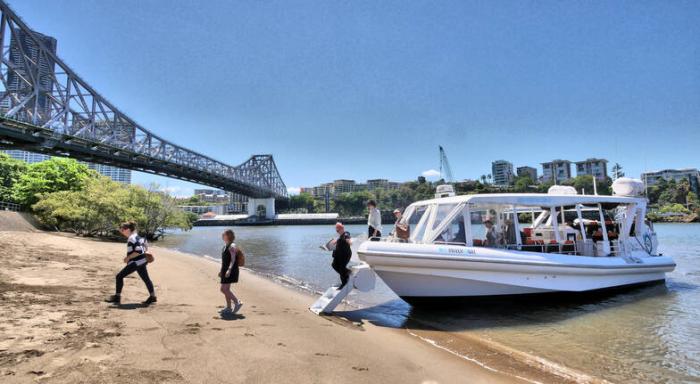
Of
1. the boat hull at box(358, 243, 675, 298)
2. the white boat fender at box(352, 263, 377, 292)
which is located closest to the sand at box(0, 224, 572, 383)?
the white boat fender at box(352, 263, 377, 292)

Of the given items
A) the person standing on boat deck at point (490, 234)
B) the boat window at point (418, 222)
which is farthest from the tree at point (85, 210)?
the person standing on boat deck at point (490, 234)

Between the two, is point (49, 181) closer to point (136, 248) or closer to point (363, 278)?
point (136, 248)

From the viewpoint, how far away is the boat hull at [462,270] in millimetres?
8719

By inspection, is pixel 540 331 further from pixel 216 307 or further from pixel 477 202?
pixel 216 307

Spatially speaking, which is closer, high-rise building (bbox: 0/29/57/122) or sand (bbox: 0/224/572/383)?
sand (bbox: 0/224/572/383)

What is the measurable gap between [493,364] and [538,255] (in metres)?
4.58

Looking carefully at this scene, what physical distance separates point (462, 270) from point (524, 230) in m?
3.97

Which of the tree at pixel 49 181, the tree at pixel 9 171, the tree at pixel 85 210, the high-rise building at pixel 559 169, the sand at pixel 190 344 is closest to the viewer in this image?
the sand at pixel 190 344

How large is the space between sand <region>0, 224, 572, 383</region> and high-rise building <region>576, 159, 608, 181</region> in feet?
511

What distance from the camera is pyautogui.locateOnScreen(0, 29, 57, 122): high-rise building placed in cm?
4225

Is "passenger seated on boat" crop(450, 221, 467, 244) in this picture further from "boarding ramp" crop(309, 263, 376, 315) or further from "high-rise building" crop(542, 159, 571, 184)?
"high-rise building" crop(542, 159, 571, 184)

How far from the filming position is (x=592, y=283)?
10.7 meters

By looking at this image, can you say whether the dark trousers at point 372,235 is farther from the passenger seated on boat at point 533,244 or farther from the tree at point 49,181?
the tree at point 49,181

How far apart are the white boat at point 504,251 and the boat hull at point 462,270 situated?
0.08ft
